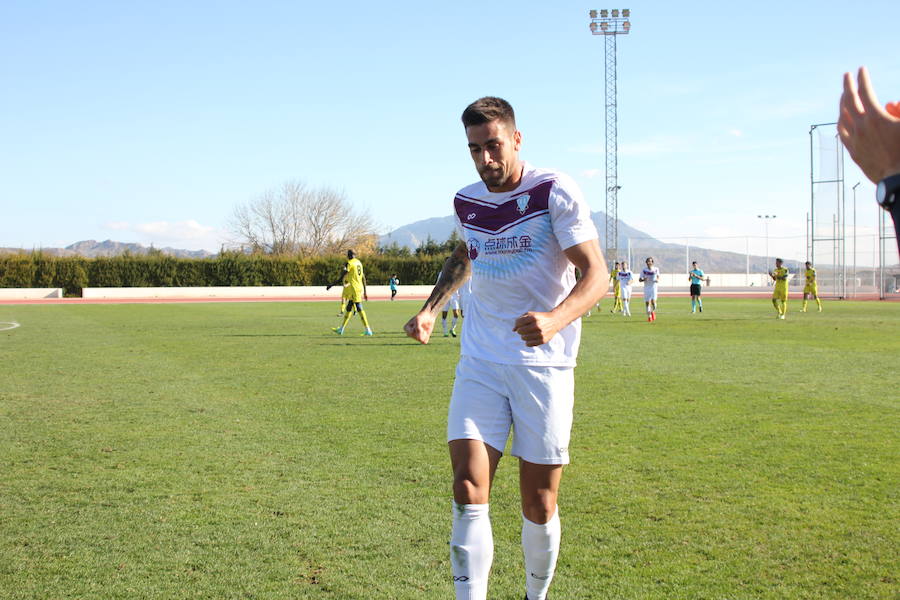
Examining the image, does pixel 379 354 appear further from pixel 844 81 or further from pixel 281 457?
pixel 844 81

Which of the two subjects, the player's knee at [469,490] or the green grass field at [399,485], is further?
the green grass field at [399,485]

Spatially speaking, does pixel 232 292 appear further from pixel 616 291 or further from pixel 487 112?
pixel 487 112

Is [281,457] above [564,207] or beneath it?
beneath

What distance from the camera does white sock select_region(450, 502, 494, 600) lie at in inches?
130

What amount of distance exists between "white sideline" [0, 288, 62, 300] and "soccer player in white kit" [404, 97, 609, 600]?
4914 centimetres

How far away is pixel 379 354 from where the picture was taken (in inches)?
592

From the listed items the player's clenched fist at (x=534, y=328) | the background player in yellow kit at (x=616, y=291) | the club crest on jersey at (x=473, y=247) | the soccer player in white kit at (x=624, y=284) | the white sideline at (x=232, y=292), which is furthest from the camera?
the white sideline at (x=232, y=292)

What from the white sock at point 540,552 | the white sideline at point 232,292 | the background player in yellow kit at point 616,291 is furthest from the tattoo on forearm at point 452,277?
the white sideline at point 232,292

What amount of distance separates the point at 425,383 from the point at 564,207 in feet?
25.5

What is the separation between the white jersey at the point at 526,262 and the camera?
3473 millimetres

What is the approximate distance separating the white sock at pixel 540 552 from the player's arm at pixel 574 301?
35.2 inches

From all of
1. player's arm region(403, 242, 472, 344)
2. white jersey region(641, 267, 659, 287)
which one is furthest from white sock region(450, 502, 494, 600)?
white jersey region(641, 267, 659, 287)

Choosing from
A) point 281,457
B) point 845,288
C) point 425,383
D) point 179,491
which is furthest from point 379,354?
point 845,288

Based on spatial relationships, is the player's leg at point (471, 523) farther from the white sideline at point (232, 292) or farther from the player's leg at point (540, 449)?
the white sideline at point (232, 292)
